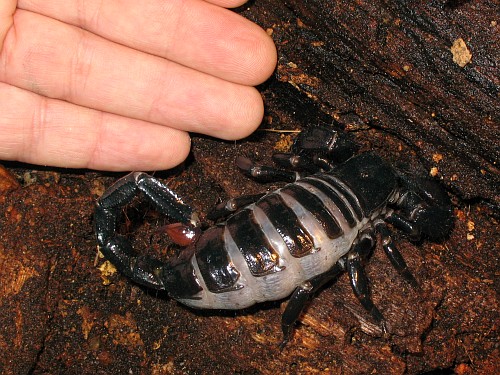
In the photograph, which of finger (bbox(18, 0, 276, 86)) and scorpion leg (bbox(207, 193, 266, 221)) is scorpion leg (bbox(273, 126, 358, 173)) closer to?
scorpion leg (bbox(207, 193, 266, 221))

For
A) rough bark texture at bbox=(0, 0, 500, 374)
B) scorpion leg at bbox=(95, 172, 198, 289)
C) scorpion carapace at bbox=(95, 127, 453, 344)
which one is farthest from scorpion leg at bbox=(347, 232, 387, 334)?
scorpion leg at bbox=(95, 172, 198, 289)

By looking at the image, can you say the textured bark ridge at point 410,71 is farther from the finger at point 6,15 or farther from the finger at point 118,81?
the finger at point 6,15

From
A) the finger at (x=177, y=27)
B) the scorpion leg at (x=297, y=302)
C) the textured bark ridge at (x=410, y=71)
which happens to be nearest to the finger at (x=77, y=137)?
the finger at (x=177, y=27)

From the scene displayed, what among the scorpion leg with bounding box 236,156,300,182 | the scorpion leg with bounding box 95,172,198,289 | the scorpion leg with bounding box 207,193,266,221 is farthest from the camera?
the scorpion leg with bounding box 236,156,300,182

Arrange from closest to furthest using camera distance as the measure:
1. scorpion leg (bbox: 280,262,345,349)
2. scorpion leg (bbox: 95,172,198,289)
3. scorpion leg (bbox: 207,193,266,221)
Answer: scorpion leg (bbox: 95,172,198,289), scorpion leg (bbox: 280,262,345,349), scorpion leg (bbox: 207,193,266,221)

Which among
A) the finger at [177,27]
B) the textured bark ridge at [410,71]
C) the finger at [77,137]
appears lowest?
the finger at [77,137]

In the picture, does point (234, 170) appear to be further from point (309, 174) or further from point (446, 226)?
point (446, 226)

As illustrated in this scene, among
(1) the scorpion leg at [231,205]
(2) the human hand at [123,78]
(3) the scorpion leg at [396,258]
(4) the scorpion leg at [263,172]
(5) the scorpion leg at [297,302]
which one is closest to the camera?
(5) the scorpion leg at [297,302]

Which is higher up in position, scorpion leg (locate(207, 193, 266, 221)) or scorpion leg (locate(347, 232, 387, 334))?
scorpion leg (locate(347, 232, 387, 334))

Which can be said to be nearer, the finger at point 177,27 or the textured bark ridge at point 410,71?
the textured bark ridge at point 410,71
